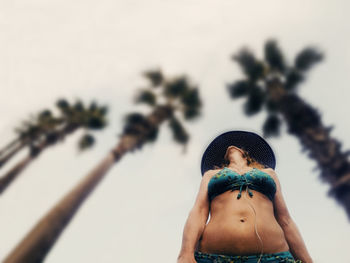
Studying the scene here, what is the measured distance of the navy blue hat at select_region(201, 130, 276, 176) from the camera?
15.0 ft

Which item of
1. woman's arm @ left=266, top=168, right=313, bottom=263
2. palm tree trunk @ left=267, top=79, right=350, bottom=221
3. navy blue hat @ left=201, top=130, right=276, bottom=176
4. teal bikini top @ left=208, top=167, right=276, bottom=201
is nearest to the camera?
Result: woman's arm @ left=266, top=168, right=313, bottom=263

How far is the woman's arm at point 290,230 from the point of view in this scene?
2891 millimetres

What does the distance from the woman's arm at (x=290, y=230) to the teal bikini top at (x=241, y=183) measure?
194 millimetres

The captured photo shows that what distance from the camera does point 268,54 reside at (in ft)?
30.0

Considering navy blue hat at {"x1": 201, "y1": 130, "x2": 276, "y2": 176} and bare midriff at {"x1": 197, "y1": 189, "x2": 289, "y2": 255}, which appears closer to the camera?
bare midriff at {"x1": 197, "y1": 189, "x2": 289, "y2": 255}

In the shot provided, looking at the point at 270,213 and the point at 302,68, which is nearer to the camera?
the point at 270,213

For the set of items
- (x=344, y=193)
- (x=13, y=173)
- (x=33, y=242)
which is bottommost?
(x=33, y=242)

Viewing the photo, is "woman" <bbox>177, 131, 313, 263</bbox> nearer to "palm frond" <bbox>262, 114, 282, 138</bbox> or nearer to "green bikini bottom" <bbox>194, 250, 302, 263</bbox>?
"green bikini bottom" <bbox>194, 250, 302, 263</bbox>

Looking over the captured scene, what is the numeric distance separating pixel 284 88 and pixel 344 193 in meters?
5.55

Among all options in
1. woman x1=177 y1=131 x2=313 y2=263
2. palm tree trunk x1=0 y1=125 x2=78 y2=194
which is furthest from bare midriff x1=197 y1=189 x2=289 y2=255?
palm tree trunk x1=0 y1=125 x2=78 y2=194

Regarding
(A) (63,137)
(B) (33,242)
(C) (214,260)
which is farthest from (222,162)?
(A) (63,137)

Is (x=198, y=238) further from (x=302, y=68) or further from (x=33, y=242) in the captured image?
(x=302, y=68)

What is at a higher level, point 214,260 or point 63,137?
point 63,137

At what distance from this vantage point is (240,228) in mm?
2744
